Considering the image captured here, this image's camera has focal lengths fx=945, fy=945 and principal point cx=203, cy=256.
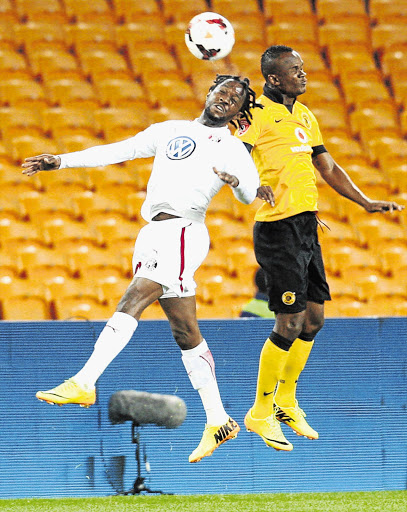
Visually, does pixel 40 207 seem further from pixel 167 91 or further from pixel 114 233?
pixel 167 91

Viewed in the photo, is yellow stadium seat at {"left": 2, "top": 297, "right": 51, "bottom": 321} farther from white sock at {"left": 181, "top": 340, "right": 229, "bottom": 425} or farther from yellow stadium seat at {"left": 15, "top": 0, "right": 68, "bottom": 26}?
yellow stadium seat at {"left": 15, "top": 0, "right": 68, "bottom": 26}

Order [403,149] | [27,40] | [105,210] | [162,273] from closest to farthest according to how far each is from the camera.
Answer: [162,273] < [105,210] < [403,149] < [27,40]

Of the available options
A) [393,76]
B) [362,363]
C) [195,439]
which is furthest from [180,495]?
[393,76]

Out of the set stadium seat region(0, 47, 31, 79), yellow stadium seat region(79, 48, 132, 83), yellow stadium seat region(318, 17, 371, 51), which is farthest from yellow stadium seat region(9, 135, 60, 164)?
yellow stadium seat region(318, 17, 371, 51)

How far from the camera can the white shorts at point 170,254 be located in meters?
4.47

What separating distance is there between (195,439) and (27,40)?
583 cm

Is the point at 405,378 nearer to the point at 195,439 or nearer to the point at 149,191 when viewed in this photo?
the point at 195,439

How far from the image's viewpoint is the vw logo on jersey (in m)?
4.57

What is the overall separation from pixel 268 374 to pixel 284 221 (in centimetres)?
79

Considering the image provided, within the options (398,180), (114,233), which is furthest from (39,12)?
(398,180)

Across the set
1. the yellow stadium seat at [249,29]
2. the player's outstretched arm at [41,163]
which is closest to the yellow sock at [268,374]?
the player's outstretched arm at [41,163]

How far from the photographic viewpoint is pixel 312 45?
34.8 feet

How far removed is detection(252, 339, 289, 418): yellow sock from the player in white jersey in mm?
A: 356

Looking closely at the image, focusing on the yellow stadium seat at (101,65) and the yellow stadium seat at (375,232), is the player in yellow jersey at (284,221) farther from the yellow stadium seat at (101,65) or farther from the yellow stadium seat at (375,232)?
the yellow stadium seat at (101,65)
